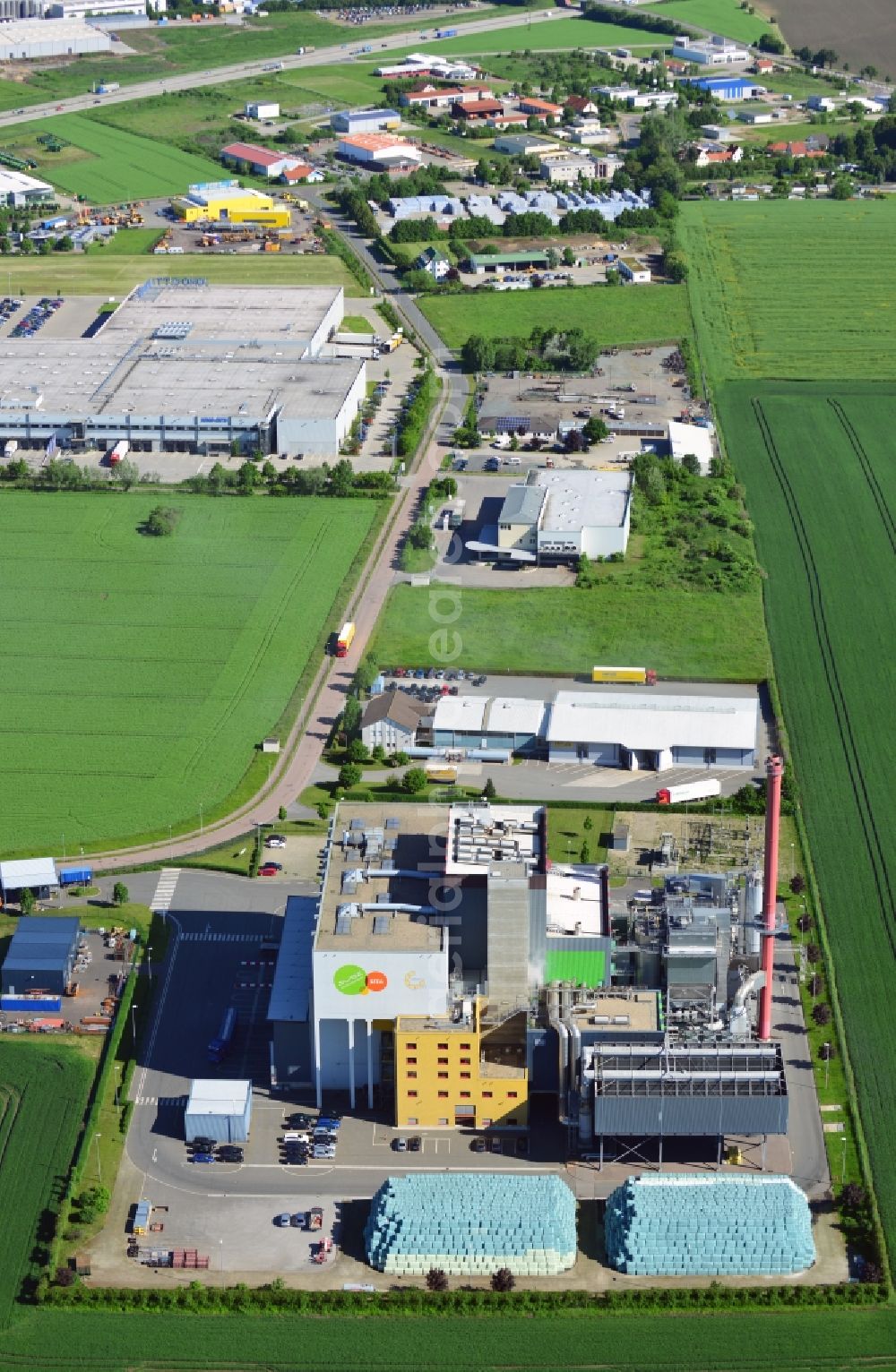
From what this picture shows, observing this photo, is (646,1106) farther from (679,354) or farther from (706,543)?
(679,354)

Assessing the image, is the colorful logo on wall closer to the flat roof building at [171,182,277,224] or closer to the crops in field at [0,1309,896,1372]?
the crops in field at [0,1309,896,1372]

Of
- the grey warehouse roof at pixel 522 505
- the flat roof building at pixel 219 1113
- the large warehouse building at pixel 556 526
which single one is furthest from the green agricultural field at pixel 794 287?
Result: the flat roof building at pixel 219 1113

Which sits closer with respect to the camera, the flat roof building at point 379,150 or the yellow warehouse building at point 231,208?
the yellow warehouse building at point 231,208

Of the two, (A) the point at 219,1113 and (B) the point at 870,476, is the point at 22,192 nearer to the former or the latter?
(B) the point at 870,476

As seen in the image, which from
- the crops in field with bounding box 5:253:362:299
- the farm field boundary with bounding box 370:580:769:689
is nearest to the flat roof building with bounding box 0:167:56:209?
the crops in field with bounding box 5:253:362:299

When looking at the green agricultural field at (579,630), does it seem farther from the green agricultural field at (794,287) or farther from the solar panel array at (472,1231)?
the green agricultural field at (794,287)

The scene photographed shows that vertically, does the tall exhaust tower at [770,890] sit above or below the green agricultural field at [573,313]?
below
